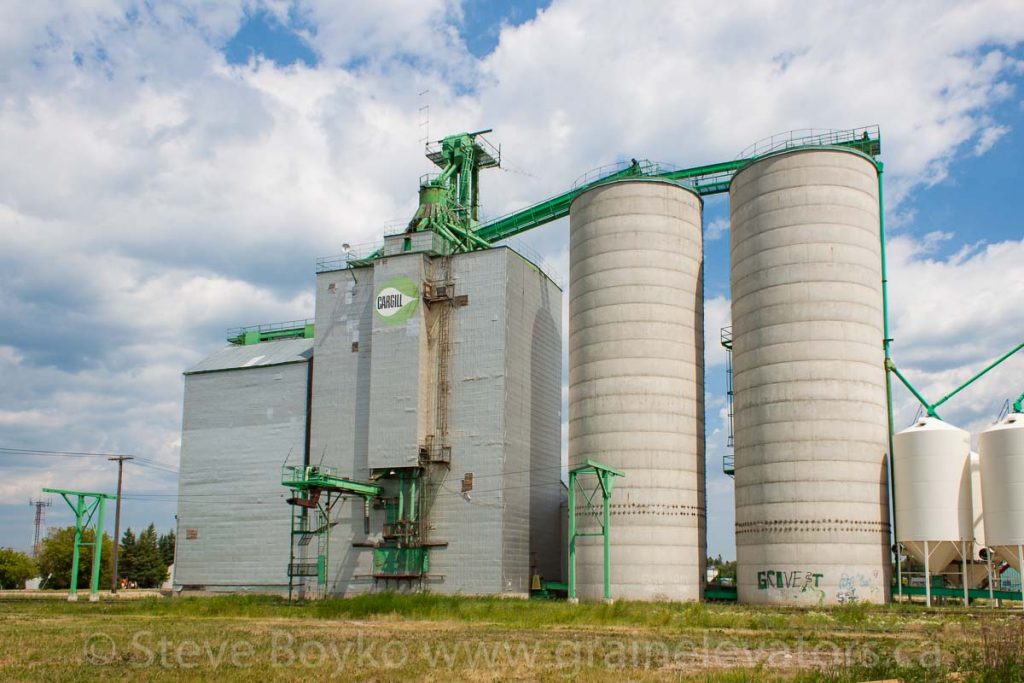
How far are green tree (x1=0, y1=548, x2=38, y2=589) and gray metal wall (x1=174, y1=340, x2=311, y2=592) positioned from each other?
5458cm

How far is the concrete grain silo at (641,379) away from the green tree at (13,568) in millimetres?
80899

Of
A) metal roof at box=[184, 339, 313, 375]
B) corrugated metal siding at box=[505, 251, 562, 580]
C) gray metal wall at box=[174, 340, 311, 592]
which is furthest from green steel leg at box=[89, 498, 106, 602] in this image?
corrugated metal siding at box=[505, 251, 562, 580]

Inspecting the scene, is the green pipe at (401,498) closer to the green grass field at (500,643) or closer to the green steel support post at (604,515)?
the green steel support post at (604,515)

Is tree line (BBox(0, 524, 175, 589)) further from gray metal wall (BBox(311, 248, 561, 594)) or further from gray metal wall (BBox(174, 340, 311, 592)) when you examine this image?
gray metal wall (BBox(311, 248, 561, 594))

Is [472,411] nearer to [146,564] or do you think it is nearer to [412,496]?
[412,496]

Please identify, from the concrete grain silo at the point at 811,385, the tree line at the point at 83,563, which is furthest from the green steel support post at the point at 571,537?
the tree line at the point at 83,563

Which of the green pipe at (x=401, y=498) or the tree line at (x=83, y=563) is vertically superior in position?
the green pipe at (x=401, y=498)

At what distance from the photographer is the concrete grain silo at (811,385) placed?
46688 mm

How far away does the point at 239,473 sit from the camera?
63656mm

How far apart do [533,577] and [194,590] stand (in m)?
23.2

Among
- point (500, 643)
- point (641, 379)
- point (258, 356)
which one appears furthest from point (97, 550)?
point (500, 643)

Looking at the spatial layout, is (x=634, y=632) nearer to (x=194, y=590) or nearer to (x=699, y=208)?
(x=699, y=208)

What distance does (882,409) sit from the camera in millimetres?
48938

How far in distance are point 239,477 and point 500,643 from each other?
4173 centimetres
